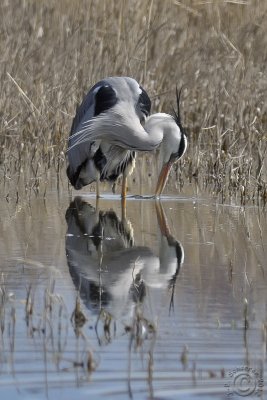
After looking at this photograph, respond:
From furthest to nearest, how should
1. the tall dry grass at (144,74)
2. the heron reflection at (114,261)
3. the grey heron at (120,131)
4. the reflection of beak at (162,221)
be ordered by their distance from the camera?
the tall dry grass at (144,74)
the grey heron at (120,131)
the reflection of beak at (162,221)
the heron reflection at (114,261)

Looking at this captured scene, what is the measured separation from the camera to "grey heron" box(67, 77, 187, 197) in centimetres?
926

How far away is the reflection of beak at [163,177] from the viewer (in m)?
8.87

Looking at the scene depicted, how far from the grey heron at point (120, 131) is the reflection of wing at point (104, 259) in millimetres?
1135

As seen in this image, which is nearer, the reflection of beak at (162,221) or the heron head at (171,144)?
the reflection of beak at (162,221)

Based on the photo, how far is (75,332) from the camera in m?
4.47

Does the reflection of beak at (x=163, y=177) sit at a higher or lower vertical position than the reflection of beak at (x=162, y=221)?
lower

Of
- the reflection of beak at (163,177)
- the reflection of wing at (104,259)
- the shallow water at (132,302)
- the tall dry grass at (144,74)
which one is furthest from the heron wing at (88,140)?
the shallow water at (132,302)

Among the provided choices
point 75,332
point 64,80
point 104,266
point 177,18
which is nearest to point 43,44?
point 64,80

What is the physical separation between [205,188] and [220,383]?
5277mm

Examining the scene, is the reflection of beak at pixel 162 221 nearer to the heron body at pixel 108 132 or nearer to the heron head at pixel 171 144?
the heron head at pixel 171 144

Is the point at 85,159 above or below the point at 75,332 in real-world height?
below

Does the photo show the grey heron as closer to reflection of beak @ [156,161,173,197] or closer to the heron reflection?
reflection of beak @ [156,161,173,197]

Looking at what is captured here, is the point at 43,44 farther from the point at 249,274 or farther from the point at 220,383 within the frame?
the point at 220,383

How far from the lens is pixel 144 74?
1119cm
